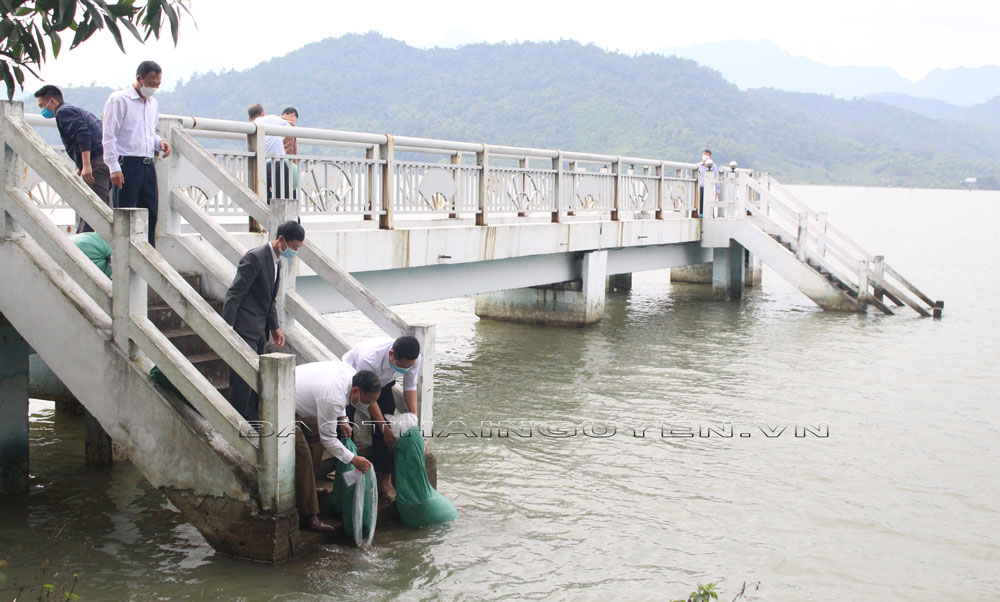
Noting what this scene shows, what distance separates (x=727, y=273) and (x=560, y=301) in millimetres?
6678

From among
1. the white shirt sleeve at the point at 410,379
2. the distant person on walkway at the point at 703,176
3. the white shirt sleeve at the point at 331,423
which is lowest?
the white shirt sleeve at the point at 331,423

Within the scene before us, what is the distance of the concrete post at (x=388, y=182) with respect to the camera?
423 inches

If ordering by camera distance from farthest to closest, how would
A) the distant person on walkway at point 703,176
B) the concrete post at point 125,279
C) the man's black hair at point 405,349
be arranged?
the distant person on walkway at point 703,176, the man's black hair at point 405,349, the concrete post at point 125,279

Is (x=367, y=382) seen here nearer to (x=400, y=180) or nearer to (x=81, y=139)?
(x=81, y=139)

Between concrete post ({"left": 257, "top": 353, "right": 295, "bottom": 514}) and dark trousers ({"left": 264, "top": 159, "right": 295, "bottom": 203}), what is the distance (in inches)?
165

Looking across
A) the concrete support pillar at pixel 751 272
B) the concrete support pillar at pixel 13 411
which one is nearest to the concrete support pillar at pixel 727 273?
the concrete support pillar at pixel 751 272

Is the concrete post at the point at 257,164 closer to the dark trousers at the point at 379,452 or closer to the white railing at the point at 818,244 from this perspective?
the dark trousers at the point at 379,452

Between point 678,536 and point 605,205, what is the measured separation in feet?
35.5

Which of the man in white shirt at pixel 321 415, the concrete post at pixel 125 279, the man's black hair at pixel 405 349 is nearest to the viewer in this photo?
the concrete post at pixel 125 279

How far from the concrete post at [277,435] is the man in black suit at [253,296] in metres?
0.78

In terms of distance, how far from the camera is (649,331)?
56.7 ft

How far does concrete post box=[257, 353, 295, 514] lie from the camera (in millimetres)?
5496

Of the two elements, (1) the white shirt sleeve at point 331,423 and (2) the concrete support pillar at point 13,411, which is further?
(2) the concrete support pillar at point 13,411

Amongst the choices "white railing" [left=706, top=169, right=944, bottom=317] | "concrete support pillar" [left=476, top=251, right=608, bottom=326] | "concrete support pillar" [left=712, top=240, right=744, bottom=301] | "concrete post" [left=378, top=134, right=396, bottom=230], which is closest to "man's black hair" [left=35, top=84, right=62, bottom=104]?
"concrete post" [left=378, top=134, right=396, bottom=230]
